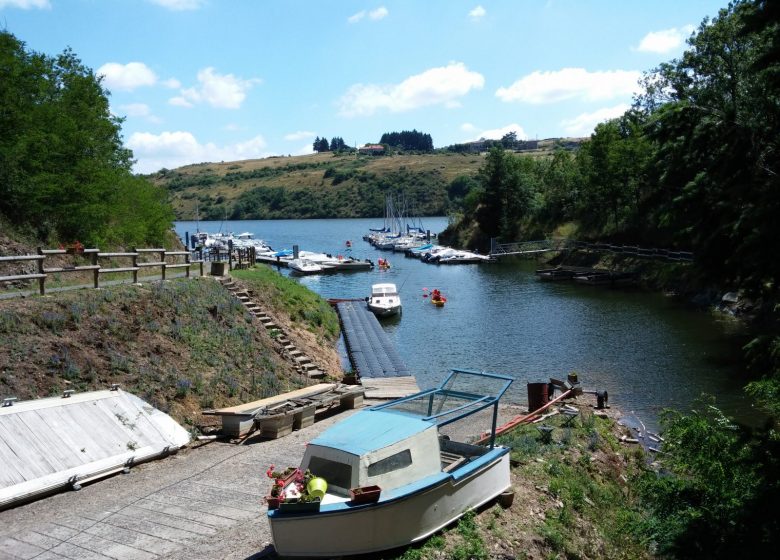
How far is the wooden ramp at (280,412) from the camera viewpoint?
16.3 meters

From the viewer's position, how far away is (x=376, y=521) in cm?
988

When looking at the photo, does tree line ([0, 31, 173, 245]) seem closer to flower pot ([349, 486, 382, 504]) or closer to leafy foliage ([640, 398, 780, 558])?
flower pot ([349, 486, 382, 504])

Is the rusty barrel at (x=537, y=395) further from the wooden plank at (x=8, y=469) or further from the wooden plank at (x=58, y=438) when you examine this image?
the wooden plank at (x=8, y=469)

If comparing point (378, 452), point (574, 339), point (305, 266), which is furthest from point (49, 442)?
point (305, 266)

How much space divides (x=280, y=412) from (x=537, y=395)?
8736 mm

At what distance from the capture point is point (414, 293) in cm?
6038

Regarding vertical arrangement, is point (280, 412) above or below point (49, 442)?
below

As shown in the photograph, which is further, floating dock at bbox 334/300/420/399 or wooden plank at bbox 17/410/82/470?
floating dock at bbox 334/300/420/399

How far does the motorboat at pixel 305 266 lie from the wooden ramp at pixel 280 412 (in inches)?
2297

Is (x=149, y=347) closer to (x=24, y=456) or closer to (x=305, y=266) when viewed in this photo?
(x=24, y=456)

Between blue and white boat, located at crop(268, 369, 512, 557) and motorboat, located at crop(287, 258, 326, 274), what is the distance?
6549 centimetres

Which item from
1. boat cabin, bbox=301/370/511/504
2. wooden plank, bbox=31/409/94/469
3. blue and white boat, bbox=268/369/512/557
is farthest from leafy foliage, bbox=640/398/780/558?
wooden plank, bbox=31/409/94/469

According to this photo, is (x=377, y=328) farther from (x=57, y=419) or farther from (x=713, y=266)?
(x=713, y=266)

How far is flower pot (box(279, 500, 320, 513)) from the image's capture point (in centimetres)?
950
